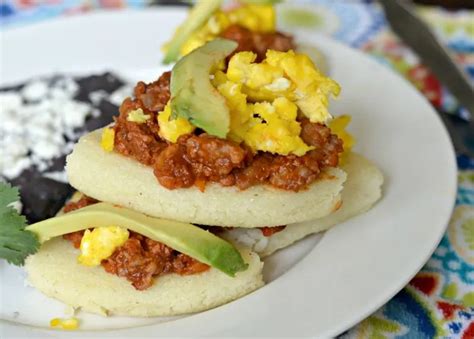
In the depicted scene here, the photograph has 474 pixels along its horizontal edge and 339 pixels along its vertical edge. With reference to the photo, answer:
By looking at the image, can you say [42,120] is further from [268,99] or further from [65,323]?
[268,99]

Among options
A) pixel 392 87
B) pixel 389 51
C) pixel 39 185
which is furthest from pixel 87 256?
pixel 389 51

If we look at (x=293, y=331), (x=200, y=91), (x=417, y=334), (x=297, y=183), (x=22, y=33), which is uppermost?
(x=200, y=91)

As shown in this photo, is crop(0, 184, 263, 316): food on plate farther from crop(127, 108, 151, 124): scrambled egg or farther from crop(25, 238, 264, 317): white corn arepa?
crop(127, 108, 151, 124): scrambled egg

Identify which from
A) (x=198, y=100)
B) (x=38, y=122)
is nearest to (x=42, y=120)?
(x=38, y=122)

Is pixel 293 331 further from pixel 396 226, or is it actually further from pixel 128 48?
pixel 128 48

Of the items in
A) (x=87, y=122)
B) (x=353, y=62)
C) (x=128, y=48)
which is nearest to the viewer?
(x=87, y=122)
